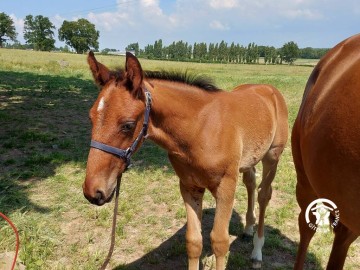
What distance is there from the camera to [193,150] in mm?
2633

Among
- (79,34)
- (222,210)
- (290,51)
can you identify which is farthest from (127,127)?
(290,51)

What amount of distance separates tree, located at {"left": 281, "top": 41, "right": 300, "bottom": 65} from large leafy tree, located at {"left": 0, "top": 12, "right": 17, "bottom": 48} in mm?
76734

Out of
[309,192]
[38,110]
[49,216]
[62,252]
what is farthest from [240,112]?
[38,110]

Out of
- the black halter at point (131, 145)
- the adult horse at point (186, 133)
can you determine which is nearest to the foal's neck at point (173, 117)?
the adult horse at point (186, 133)

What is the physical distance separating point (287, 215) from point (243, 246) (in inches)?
36.8

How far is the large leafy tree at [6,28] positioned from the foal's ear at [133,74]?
318 feet

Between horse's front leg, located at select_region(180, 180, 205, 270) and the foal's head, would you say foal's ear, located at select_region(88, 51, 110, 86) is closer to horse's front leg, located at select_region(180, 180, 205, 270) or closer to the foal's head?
the foal's head

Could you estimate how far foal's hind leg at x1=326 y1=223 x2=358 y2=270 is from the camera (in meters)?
2.48

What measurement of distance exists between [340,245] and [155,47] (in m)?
131

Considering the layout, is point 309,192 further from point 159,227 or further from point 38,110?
point 38,110

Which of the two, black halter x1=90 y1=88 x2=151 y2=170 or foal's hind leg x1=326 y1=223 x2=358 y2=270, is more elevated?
black halter x1=90 y1=88 x2=151 y2=170

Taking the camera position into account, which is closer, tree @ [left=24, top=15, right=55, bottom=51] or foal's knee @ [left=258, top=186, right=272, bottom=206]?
foal's knee @ [left=258, top=186, right=272, bottom=206]

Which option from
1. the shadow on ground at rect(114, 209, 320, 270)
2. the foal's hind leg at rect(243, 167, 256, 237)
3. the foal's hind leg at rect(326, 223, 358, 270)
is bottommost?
the shadow on ground at rect(114, 209, 320, 270)

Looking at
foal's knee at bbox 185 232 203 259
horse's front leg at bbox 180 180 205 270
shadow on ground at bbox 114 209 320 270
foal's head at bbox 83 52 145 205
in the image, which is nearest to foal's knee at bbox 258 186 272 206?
shadow on ground at bbox 114 209 320 270
